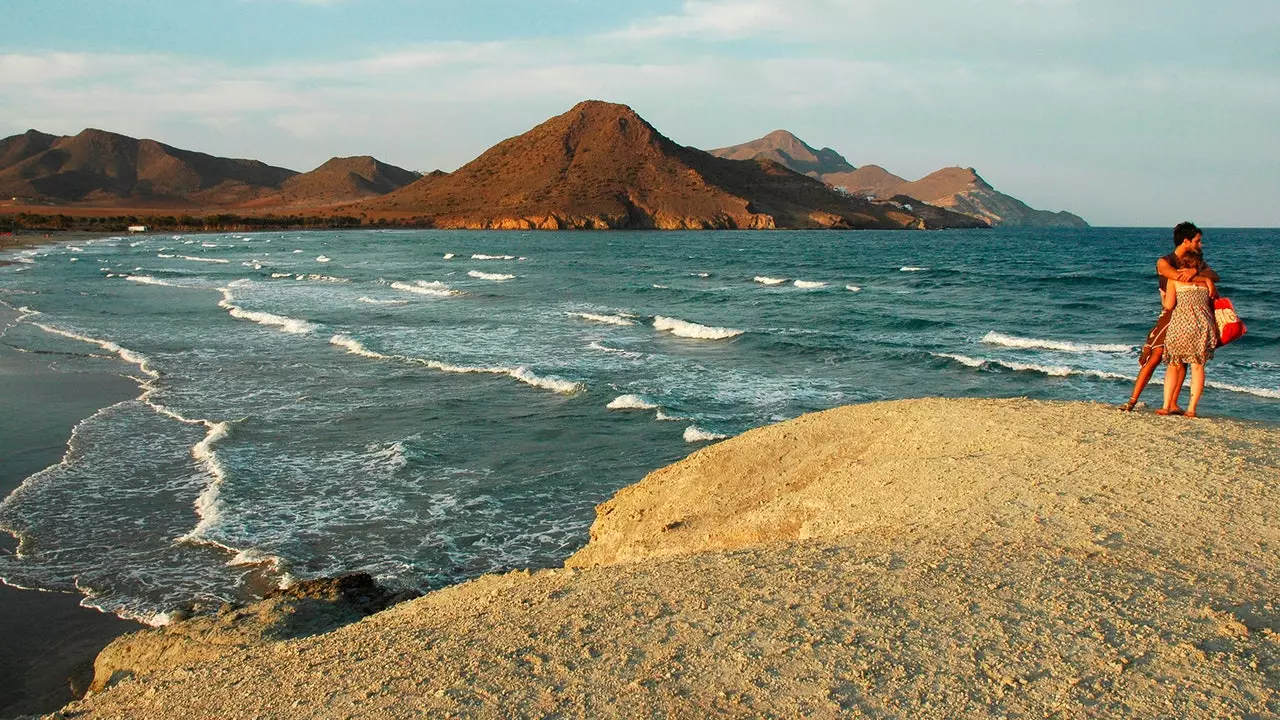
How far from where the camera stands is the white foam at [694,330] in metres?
22.8

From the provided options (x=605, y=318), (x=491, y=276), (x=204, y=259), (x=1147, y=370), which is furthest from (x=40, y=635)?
(x=204, y=259)

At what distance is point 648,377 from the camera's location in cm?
1703

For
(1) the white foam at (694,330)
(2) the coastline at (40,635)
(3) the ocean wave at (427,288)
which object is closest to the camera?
(2) the coastline at (40,635)

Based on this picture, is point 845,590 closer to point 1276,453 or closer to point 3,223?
point 1276,453

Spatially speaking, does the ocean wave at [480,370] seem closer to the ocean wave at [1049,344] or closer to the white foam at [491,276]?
the ocean wave at [1049,344]

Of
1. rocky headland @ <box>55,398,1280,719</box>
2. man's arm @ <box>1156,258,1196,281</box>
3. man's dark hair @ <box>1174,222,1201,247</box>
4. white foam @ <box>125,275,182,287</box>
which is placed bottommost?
white foam @ <box>125,275,182,287</box>

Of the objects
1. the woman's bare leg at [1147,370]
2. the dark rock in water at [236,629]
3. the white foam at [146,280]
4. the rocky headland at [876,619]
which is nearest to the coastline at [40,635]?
the dark rock in water at [236,629]

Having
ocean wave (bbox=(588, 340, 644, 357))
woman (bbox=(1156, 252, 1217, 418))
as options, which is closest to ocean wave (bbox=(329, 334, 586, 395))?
ocean wave (bbox=(588, 340, 644, 357))

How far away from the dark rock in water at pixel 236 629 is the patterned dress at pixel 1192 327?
6924mm

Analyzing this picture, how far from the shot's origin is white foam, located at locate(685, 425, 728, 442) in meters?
12.3

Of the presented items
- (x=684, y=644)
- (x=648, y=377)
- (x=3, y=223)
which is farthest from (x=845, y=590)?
(x=3, y=223)

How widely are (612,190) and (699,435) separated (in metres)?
124

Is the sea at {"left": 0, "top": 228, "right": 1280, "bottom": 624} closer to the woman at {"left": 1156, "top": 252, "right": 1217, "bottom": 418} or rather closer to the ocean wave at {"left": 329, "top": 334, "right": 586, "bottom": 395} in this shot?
the ocean wave at {"left": 329, "top": 334, "right": 586, "bottom": 395}

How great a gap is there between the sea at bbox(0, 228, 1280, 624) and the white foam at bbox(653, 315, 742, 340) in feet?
0.33
